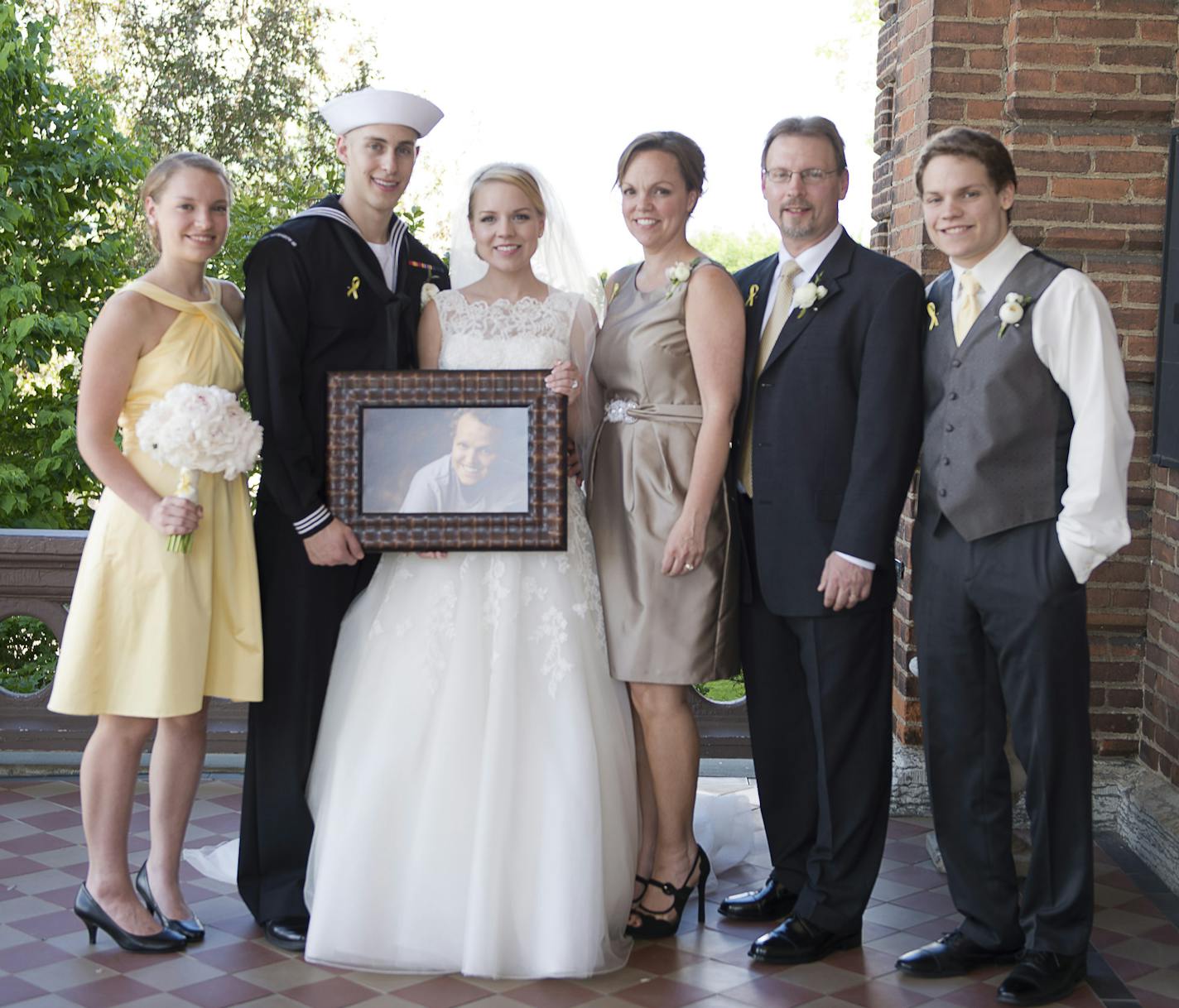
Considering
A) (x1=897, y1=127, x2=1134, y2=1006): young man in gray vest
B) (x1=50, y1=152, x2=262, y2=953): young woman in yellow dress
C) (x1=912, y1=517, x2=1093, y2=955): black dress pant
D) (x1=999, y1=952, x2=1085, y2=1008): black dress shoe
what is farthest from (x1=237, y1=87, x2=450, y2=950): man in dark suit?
(x1=999, y1=952, x2=1085, y2=1008): black dress shoe

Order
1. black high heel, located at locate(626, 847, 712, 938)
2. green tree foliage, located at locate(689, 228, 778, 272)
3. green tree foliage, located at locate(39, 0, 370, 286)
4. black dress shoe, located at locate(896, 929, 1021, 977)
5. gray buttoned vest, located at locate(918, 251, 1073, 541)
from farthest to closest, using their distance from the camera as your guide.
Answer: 1. green tree foliage, located at locate(689, 228, 778, 272)
2. green tree foliage, located at locate(39, 0, 370, 286)
3. black high heel, located at locate(626, 847, 712, 938)
4. black dress shoe, located at locate(896, 929, 1021, 977)
5. gray buttoned vest, located at locate(918, 251, 1073, 541)

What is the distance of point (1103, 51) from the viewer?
458 cm

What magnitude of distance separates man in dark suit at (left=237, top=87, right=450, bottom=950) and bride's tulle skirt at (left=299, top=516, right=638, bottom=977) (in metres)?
0.16

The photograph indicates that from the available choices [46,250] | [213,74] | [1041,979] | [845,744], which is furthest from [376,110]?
[213,74]

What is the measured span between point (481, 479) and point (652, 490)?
0.47m

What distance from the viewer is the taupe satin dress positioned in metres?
3.55

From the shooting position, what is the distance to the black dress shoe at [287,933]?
3.54 metres

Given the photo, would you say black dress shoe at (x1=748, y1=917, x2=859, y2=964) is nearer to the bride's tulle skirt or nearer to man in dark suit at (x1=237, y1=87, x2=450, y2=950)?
the bride's tulle skirt

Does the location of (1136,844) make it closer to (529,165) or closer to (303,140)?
(529,165)

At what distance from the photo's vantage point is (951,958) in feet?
11.3

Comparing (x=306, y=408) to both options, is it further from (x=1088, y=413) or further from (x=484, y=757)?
(x=1088, y=413)

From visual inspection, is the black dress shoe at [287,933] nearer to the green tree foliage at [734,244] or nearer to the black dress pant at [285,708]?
the black dress pant at [285,708]

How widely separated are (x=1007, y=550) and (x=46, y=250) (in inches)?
365

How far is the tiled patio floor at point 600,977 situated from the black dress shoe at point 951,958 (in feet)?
0.12
